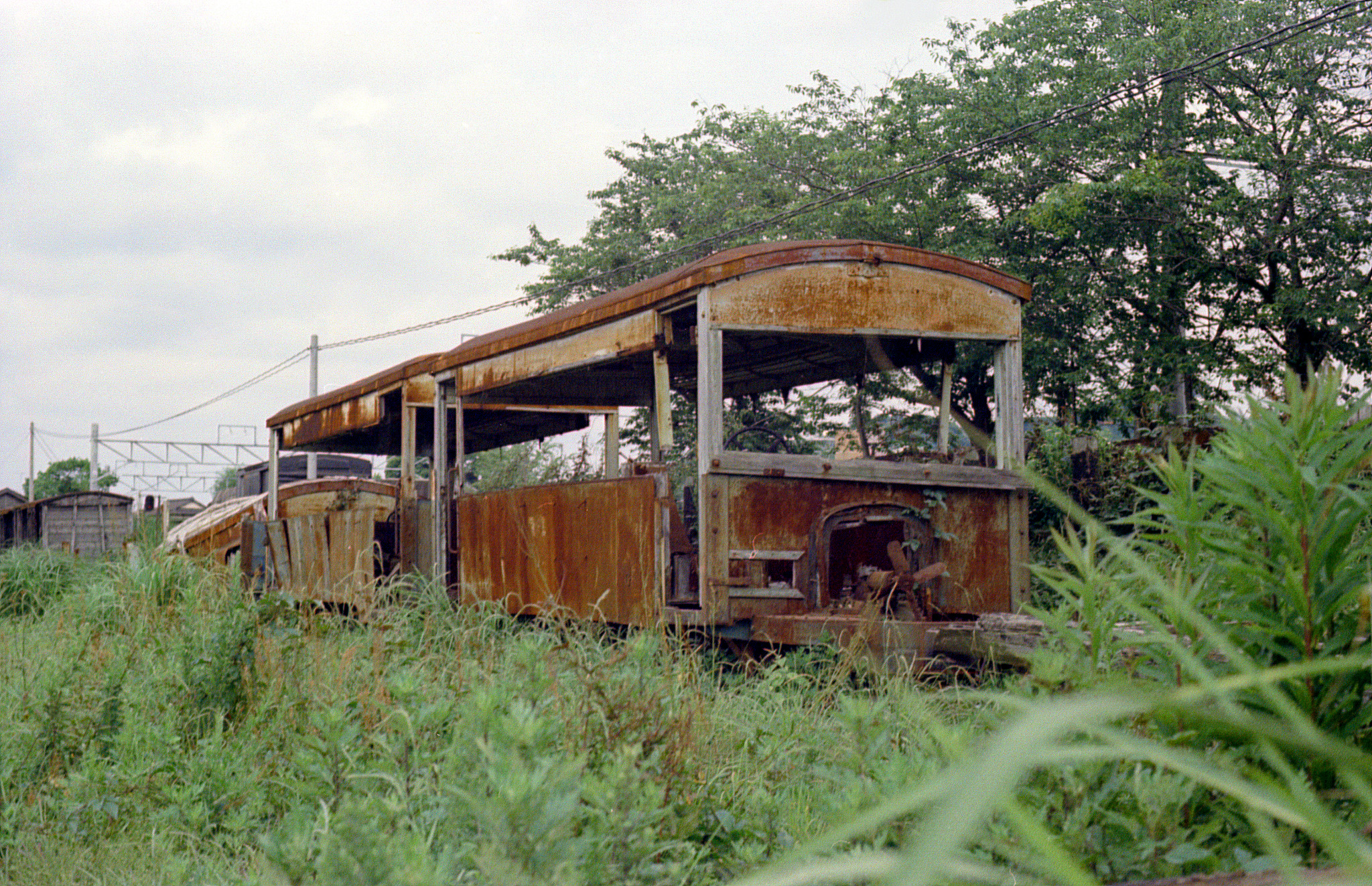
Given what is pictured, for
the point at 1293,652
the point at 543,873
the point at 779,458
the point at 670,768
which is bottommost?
the point at 670,768

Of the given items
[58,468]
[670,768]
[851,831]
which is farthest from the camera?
[58,468]

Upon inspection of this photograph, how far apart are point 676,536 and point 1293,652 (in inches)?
207

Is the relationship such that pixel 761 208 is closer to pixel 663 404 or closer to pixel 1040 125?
pixel 1040 125

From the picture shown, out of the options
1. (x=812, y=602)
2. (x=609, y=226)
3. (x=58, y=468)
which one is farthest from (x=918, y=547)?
(x=58, y=468)

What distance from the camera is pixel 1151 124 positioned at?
1605 centimetres

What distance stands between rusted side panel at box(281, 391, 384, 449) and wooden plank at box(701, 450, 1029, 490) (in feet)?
17.8

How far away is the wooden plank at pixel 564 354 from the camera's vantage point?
738 centimetres

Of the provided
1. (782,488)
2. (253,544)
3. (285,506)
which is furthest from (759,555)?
(285,506)

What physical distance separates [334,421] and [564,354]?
4867 mm

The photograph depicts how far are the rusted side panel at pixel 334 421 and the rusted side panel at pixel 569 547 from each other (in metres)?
2.20

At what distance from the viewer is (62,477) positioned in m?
72.1

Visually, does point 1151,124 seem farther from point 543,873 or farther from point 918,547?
point 543,873

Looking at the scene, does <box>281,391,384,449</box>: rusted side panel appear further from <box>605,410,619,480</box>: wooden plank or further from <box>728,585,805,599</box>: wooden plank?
<box>728,585,805,599</box>: wooden plank

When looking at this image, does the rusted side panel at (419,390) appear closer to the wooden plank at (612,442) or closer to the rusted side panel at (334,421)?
the rusted side panel at (334,421)
